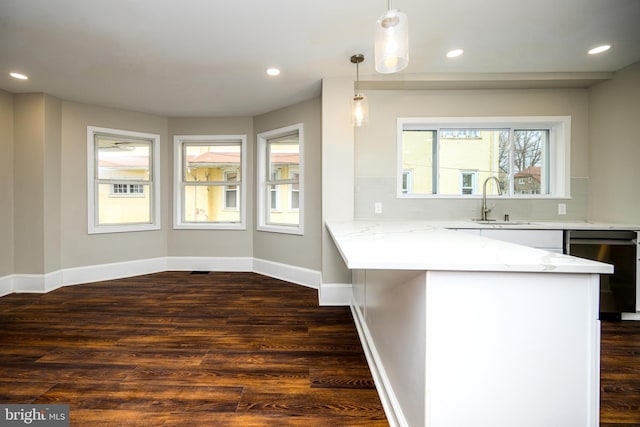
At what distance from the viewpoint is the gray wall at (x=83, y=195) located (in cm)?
355

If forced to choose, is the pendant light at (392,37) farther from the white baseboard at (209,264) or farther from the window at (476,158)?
the white baseboard at (209,264)

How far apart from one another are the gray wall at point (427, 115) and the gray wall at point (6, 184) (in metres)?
4.09

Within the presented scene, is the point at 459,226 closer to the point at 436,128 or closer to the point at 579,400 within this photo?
the point at 436,128

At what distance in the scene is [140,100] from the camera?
11.8ft

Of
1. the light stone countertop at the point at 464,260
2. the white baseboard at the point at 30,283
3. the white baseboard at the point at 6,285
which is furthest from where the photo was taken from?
the white baseboard at the point at 30,283

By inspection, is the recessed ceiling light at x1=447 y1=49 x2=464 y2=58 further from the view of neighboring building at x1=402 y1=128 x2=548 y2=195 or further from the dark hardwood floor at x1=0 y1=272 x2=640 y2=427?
the dark hardwood floor at x1=0 y1=272 x2=640 y2=427

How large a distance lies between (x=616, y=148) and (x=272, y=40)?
3.49 metres

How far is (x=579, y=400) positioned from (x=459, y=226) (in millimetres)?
1771

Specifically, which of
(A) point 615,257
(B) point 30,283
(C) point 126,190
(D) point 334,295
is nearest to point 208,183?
(C) point 126,190

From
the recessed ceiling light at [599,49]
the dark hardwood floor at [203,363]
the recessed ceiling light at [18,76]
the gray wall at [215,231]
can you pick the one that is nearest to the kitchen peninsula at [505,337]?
the dark hardwood floor at [203,363]

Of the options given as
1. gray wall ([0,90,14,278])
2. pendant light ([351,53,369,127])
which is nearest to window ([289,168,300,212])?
pendant light ([351,53,369,127])

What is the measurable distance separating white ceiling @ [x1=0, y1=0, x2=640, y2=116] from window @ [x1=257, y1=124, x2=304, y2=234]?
0.83 m

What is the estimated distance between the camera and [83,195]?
3674mm

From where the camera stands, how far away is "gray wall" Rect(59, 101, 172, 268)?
3.55 m
